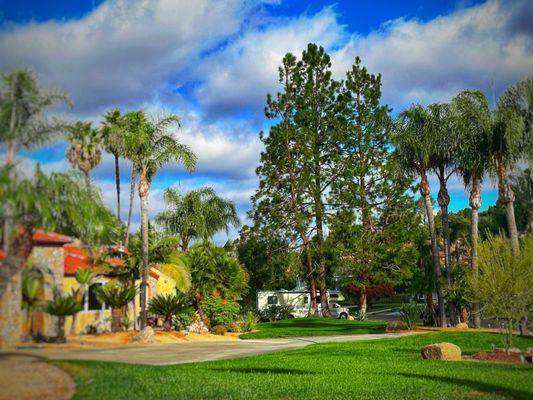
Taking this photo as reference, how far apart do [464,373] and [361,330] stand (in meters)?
18.5

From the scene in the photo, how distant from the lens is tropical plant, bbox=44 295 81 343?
3.87 meters

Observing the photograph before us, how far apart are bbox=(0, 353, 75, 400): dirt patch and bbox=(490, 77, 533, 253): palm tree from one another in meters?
25.7

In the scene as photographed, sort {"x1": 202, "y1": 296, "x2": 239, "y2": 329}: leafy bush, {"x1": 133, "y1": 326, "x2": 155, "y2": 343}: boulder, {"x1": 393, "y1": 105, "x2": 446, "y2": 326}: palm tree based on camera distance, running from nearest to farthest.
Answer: {"x1": 133, "y1": 326, "x2": 155, "y2": 343}: boulder < {"x1": 202, "y1": 296, "x2": 239, "y2": 329}: leafy bush < {"x1": 393, "y1": 105, "x2": 446, "y2": 326}: palm tree

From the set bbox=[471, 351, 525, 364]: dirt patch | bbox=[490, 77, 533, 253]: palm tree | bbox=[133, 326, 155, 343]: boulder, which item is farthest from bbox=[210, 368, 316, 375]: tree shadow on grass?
bbox=[490, 77, 533, 253]: palm tree

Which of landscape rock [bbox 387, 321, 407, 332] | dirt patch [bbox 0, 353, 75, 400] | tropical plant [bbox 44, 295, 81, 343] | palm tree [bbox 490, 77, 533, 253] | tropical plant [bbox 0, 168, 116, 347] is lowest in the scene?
landscape rock [bbox 387, 321, 407, 332]

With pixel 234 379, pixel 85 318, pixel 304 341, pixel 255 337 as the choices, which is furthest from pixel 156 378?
pixel 255 337

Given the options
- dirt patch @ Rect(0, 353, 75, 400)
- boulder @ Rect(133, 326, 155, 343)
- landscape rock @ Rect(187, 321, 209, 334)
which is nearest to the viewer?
dirt patch @ Rect(0, 353, 75, 400)

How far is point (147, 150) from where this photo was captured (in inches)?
291

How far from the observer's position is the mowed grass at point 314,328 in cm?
3046

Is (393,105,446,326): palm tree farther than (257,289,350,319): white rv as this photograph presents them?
No

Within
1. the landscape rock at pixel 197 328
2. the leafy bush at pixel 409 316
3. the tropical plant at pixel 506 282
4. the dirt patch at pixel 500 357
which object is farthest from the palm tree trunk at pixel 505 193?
the landscape rock at pixel 197 328

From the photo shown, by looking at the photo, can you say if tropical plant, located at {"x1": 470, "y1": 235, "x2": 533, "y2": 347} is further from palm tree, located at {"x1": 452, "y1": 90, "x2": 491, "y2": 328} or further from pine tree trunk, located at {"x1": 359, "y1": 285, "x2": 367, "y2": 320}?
pine tree trunk, located at {"x1": 359, "y1": 285, "x2": 367, "y2": 320}

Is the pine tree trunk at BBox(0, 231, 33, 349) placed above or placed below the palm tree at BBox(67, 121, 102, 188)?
below

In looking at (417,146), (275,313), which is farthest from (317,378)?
(275,313)
